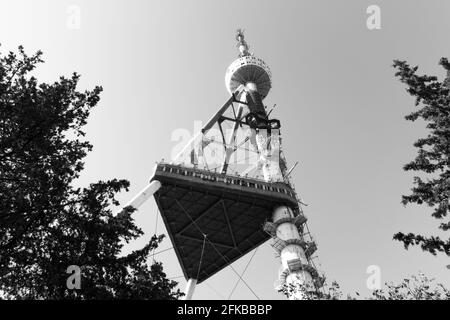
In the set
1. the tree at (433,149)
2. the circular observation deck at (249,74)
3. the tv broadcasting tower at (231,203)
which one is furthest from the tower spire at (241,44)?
the tree at (433,149)

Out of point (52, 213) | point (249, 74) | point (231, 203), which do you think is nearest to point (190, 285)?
point (231, 203)

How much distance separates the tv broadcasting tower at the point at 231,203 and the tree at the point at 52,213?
1089 inches

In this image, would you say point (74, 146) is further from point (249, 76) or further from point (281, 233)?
point (249, 76)

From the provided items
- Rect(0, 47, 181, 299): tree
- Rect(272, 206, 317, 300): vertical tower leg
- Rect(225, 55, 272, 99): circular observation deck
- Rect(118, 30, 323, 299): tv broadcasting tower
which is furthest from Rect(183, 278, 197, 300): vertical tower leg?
Rect(0, 47, 181, 299): tree

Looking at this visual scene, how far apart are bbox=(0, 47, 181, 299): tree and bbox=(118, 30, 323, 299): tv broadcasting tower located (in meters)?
27.7

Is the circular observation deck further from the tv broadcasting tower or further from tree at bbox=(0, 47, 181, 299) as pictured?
tree at bbox=(0, 47, 181, 299)

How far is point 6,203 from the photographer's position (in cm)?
1444

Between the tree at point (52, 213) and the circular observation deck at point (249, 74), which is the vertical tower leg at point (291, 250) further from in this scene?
the circular observation deck at point (249, 74)

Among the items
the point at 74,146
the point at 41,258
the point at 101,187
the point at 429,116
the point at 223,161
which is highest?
the point at 223,161

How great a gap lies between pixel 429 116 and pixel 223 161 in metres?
38.0

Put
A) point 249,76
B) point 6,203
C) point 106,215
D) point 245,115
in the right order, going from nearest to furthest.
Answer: point 6,203
point 106,215
point 245,115
point 249,76

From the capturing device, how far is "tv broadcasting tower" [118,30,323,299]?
150 feet

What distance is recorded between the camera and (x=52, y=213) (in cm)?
1488
